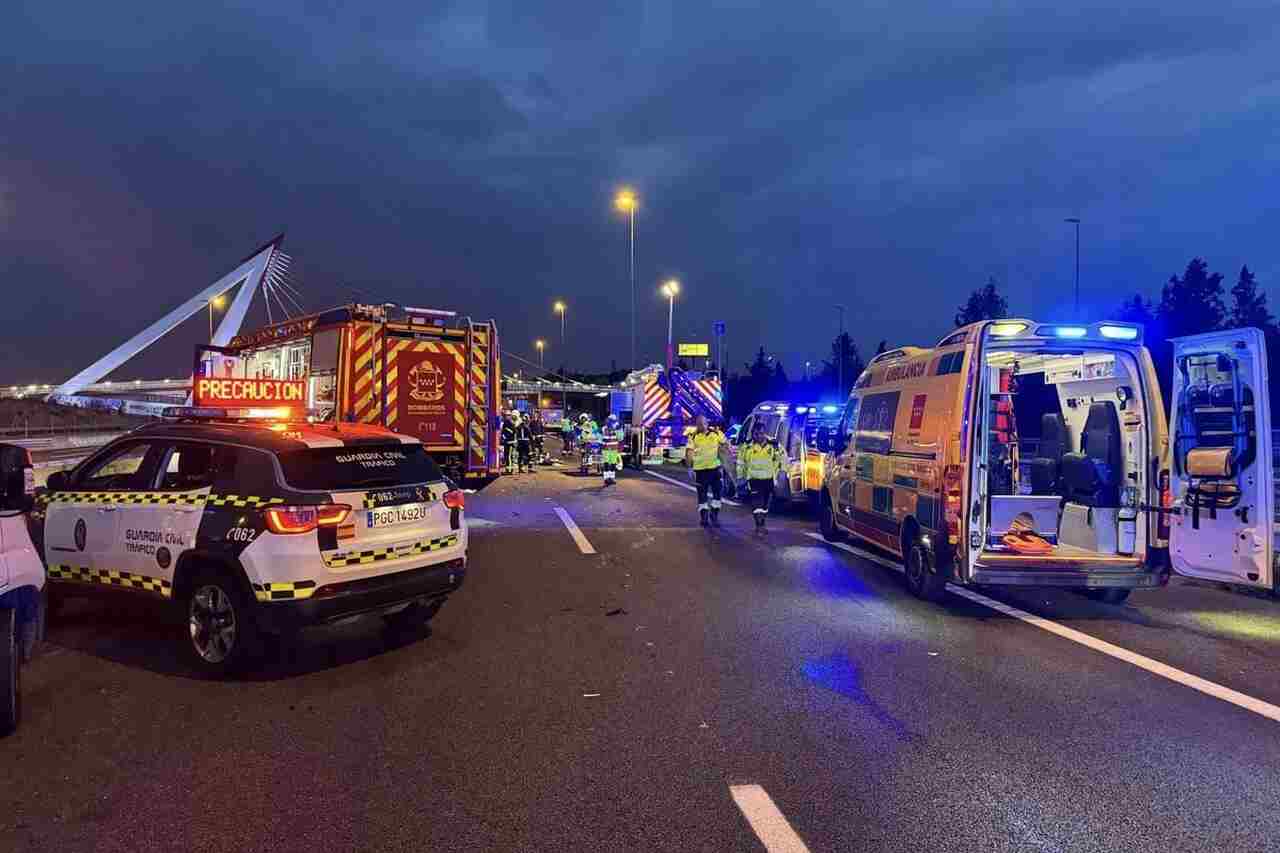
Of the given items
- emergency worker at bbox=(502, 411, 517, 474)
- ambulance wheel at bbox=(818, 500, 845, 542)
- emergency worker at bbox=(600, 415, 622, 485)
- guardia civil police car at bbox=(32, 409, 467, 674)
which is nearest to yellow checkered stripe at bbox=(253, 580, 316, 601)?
guardia civil police car at bbox=(32, 409, 467, 674)

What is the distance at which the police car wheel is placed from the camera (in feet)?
17.3

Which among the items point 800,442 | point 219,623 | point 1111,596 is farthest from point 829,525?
point 219,623

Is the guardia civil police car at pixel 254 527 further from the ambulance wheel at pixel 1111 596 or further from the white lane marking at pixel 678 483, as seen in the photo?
the white lane marking at pixel 678 483

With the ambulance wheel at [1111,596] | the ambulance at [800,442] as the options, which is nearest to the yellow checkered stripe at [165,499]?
the ambulance wheel at [1111,596]

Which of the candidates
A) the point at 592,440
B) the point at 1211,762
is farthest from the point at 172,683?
the point at 592,440

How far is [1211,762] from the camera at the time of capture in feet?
13.7

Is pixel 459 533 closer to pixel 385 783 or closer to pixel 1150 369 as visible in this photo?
pixel 385 783

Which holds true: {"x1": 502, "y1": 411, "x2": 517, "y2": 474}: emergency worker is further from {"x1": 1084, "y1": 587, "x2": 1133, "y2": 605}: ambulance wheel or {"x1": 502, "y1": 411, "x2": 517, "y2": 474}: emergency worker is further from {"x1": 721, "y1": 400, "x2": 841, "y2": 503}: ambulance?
{"x1": 1084, "y1": 587, "x2": 1133, "y2": 605}: ambulance wheel

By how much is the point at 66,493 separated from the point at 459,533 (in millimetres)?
3053

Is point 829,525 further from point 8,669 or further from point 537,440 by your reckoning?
point 537,440

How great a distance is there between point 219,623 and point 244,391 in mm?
3048

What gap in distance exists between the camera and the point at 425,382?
43.8ft

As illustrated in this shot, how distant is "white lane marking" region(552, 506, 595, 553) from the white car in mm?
6532

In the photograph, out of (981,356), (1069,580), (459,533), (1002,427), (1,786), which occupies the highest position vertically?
(981,356)
